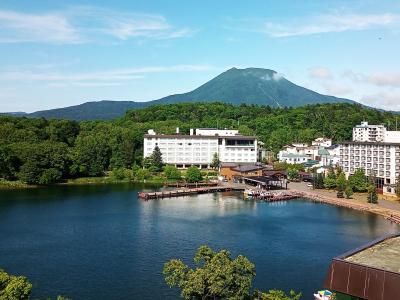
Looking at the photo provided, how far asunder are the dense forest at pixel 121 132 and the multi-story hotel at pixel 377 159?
13.7 meters

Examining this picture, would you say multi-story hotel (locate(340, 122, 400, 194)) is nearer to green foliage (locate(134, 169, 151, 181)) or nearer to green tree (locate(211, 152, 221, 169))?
green tree (locate(211, 152, 221, 169))

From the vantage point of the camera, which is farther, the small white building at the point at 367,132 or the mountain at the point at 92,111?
the mountain at the point at 92,111

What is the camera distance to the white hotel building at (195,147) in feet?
117

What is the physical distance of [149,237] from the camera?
53.3 ft

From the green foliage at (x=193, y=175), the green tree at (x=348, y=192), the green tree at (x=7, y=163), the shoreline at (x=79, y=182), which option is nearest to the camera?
the green tree at (x=348, y=192)

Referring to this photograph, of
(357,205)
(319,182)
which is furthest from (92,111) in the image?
(357,205)

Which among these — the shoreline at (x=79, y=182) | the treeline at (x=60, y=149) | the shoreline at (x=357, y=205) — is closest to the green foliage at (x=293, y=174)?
the shoreline at (x=357, y=205)

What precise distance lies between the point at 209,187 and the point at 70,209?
10088 millimetres

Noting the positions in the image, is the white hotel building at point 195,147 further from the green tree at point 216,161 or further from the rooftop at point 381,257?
the rooftop at point 381,257

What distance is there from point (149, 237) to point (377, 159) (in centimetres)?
1568

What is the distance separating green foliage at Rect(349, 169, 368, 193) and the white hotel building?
1084 cm

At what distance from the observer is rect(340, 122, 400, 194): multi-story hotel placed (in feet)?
81.4

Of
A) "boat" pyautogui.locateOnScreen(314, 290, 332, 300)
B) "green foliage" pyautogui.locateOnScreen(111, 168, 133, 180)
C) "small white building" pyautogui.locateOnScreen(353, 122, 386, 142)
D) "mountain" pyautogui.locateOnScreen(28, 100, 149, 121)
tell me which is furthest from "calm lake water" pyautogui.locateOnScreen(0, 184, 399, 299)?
"mountain" pyautogui.locateOnScreen(28, 100, 149, 121)

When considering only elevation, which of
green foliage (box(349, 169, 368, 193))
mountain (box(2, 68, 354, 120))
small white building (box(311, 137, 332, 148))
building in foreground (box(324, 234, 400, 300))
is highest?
mountain (box(2, 68, 354, 120))
